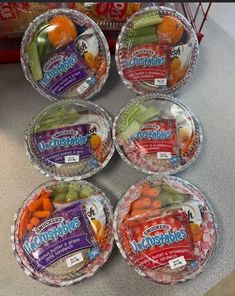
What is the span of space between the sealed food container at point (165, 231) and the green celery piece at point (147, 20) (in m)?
0.45

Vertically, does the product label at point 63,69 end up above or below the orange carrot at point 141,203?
above

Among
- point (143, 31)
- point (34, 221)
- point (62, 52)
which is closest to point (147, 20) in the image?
point (143, 31)

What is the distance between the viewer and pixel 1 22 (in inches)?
40.5

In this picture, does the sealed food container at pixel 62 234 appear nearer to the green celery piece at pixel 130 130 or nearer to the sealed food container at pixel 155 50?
the green celery piece at pixel 130 130

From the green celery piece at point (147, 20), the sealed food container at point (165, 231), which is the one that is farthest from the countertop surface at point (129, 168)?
the green celery piece at point (147, 20)

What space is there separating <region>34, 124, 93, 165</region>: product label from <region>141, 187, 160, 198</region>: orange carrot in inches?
6.5

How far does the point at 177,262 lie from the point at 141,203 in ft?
0.51

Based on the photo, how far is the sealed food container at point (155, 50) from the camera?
3.31ft

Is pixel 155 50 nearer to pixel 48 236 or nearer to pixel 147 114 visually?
pixel 147 114

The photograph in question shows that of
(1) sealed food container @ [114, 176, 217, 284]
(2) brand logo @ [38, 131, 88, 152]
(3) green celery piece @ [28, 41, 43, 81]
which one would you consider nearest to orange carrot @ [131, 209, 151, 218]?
(1) sealed food container @ [114, 176, 217, 284]

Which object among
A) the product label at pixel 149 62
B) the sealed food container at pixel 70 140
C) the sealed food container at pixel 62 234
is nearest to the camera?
the sealed food container at pixel 62 234

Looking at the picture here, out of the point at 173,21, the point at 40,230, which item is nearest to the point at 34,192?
the point at 40,230

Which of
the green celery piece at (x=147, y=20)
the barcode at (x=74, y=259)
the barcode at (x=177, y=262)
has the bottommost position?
the barcode at (x=177, y=262)

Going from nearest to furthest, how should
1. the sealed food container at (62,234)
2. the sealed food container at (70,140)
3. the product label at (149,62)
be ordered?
the sealed food container at (62,234)
the sealed food container at (70,140)
the product label at (149,62)
